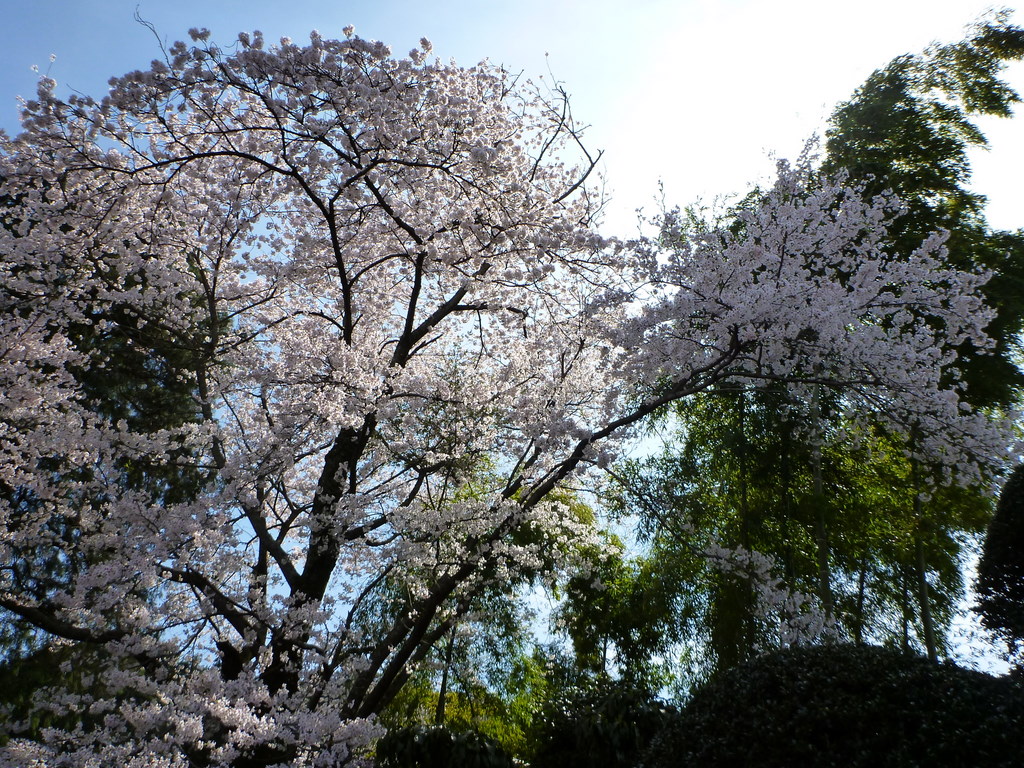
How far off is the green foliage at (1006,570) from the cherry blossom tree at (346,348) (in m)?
0.39

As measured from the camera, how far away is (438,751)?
588cm

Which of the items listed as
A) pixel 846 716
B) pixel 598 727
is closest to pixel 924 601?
pixel 598 727

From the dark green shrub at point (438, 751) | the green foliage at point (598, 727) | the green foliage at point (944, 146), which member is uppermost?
the green foliage at point (944, 146)

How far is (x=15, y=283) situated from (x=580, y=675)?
271 inches

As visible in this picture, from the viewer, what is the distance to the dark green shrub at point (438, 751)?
227 inches

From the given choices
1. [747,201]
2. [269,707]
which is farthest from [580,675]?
[747,201]

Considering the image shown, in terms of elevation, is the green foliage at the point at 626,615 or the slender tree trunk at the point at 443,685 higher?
the green foliage at the point at 626,615

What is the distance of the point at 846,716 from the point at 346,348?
396cm

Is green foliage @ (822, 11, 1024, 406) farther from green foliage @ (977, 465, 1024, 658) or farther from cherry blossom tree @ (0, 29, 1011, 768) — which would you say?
green foliage @ (977, 465, 1024, 658)

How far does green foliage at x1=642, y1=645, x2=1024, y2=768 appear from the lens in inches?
133

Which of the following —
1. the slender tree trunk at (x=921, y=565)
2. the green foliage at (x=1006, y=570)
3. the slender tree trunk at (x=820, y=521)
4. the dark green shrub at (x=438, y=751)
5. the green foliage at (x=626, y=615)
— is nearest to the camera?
the green foliage at (x=1006, y=570)

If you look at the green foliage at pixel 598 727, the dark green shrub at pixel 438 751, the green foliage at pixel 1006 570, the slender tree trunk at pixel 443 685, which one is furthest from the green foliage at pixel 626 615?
the green foliage at pixel 1006 570

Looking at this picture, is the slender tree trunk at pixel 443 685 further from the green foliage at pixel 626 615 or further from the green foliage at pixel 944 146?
the green foliage at pixel 944 146

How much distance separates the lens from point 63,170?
205 inches
